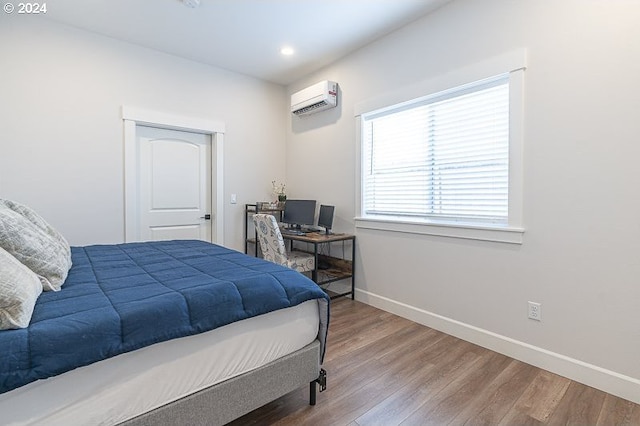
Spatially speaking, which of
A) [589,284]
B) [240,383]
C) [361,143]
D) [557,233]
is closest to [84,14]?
[361,143]

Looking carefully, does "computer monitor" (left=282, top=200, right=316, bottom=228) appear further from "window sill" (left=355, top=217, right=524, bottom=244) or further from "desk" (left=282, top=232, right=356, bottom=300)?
"window sill" (left=355, top=217, right=524, bottom=244)

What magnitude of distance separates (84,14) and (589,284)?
14.5ft

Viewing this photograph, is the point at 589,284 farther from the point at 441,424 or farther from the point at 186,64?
the point at 186,64

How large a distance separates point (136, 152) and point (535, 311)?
12.9 ft

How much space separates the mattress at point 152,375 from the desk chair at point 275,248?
163cm

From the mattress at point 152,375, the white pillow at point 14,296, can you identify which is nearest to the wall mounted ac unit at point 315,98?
the mattress at point 152,375

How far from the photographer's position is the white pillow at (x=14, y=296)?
983mm

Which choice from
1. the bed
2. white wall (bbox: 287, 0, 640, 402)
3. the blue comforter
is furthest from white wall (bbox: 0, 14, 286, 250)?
white wall (bbox: 287, 0, 640, 402)

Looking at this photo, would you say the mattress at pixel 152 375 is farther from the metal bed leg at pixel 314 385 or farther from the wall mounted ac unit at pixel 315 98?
the wall mounted ac unit at pixel 315 98

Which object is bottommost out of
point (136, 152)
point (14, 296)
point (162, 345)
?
point (162, 345)

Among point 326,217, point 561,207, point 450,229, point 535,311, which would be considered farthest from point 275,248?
point 561,207

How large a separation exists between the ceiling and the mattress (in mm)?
2483

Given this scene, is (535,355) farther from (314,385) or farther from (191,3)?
(191,3)

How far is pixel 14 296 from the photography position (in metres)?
1.02
